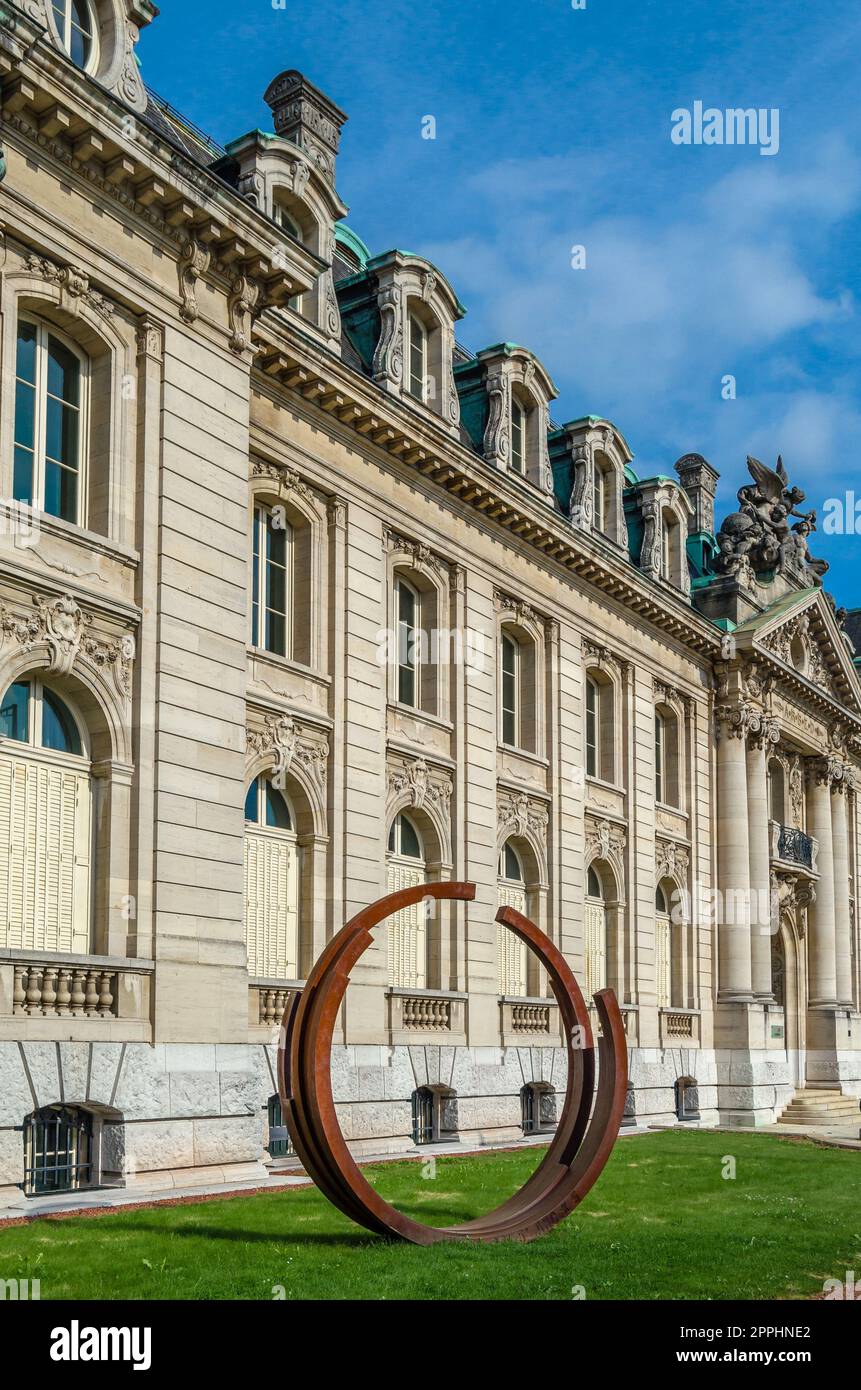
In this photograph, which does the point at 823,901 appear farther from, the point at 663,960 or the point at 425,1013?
the point at 425,1013

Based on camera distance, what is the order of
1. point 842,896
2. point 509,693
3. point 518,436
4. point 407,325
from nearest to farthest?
point 407,325
point 509,693
point 518,436
point 842,896

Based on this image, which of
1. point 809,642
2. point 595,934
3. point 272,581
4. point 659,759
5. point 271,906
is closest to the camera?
point 271,906

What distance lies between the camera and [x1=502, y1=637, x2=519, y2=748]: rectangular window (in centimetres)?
3675

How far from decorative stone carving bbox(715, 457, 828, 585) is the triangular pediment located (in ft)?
3.62

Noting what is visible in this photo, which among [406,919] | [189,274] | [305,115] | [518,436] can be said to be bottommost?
[406,919]

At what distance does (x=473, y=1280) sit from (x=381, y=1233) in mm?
2015

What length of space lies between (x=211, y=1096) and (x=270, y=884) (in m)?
5.46

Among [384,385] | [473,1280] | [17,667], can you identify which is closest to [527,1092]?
[384,385]

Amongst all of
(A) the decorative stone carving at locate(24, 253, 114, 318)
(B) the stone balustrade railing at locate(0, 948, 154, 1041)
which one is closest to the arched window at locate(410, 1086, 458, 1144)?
(B) the stone balustrade railing at locate(0, 948, 154, 1041)

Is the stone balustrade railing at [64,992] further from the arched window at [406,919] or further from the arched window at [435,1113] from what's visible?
the arched window at [435,1113]

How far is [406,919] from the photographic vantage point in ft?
102

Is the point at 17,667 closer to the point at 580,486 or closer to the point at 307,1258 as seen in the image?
the point at 307,1258

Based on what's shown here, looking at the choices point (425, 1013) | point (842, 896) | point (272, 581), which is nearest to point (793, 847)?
point (842, 896)

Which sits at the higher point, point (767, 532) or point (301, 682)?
point (767, 532)
